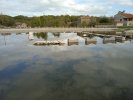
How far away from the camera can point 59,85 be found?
20391 mm

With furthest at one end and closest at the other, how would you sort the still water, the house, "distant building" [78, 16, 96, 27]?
"distant building" [78, 16, 96, 27] < the house < the still water

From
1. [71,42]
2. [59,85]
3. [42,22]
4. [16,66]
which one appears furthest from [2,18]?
[59,85]

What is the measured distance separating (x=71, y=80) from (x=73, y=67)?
5.40 meters

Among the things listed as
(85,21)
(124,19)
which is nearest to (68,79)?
(124,19)

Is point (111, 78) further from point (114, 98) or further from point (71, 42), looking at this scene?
point (71, 42)

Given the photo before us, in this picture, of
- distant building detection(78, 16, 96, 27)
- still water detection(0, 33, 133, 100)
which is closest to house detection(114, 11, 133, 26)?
distant building detection(78, 16, 96, 27)

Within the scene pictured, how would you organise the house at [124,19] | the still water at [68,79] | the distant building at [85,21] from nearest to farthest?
the still water at [68,79], the house at [124,19], the distant building at [85,21]

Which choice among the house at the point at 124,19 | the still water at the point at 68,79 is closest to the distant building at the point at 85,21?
the house at the point at 124,19

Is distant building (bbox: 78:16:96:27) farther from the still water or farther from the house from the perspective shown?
the still water

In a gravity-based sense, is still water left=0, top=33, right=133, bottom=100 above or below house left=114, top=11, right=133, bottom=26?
below

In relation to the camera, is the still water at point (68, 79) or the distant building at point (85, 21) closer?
the still water at point (68, 79)

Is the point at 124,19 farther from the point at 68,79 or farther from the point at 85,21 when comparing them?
the point at 68,79

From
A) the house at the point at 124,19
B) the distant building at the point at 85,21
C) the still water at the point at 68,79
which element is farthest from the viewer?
the distant building at the point at 85,21

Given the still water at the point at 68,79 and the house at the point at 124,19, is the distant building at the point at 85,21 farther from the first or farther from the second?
the still water at the point at 68,79
